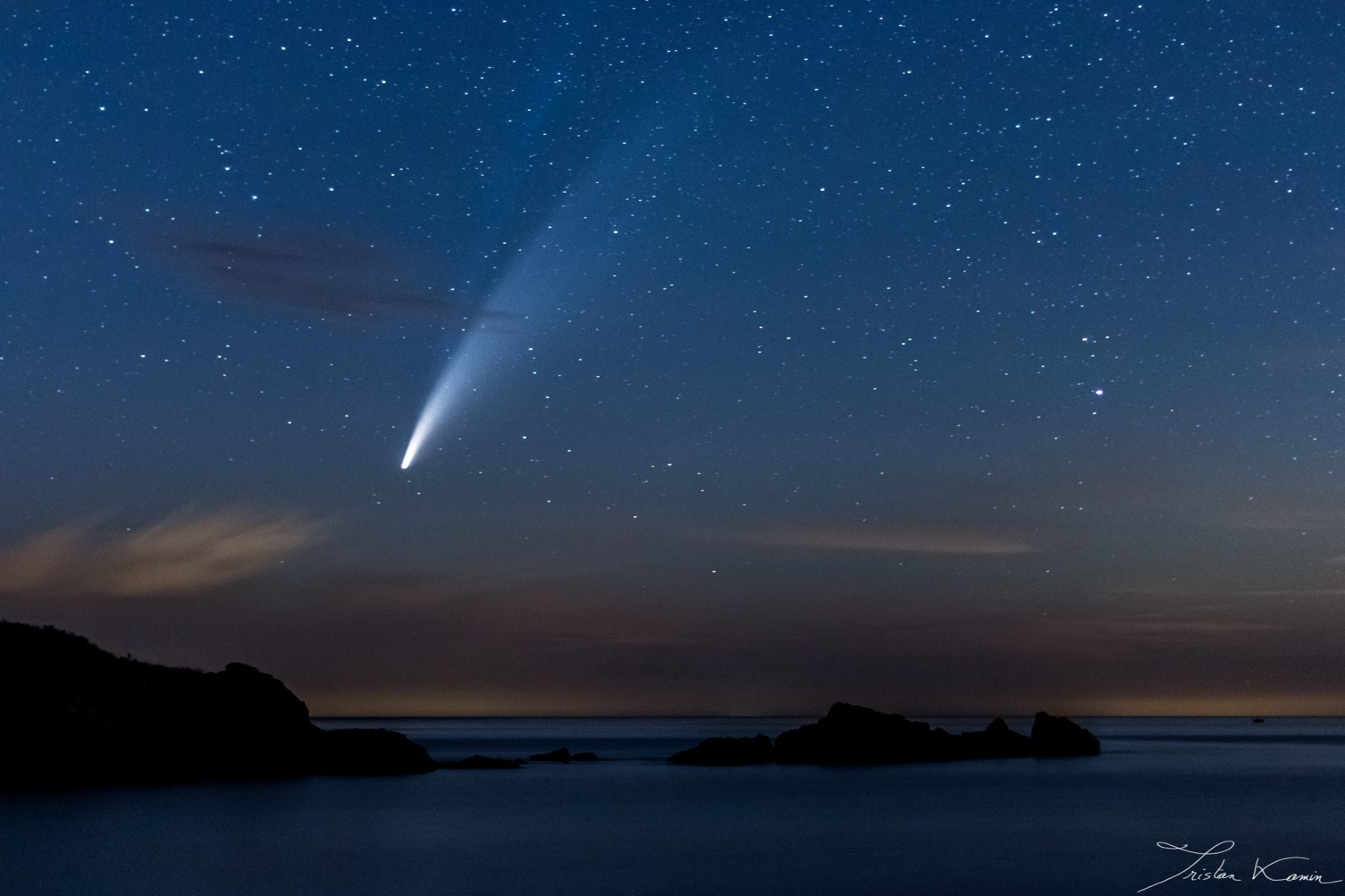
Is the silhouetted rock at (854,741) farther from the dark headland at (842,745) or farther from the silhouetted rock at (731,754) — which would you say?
the silhouetted rock at (731,754)

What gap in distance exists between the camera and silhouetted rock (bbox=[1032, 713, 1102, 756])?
107375mm

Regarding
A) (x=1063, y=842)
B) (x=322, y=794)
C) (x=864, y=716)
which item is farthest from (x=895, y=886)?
(x=864, y=716)

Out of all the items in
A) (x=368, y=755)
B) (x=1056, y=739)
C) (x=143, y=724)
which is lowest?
(x=1056, y=739)

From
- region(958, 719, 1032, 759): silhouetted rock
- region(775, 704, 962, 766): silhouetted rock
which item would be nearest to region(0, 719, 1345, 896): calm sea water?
region(775, 704, 962, 766): silhouetted rock

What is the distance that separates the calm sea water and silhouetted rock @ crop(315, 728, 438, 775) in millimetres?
2530

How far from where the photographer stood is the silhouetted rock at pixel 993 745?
104 m

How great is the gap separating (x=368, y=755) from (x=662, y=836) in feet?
107

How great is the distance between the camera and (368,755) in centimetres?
7225

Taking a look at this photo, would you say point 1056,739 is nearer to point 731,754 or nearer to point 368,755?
point 731,754

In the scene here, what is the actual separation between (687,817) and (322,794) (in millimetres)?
18843
